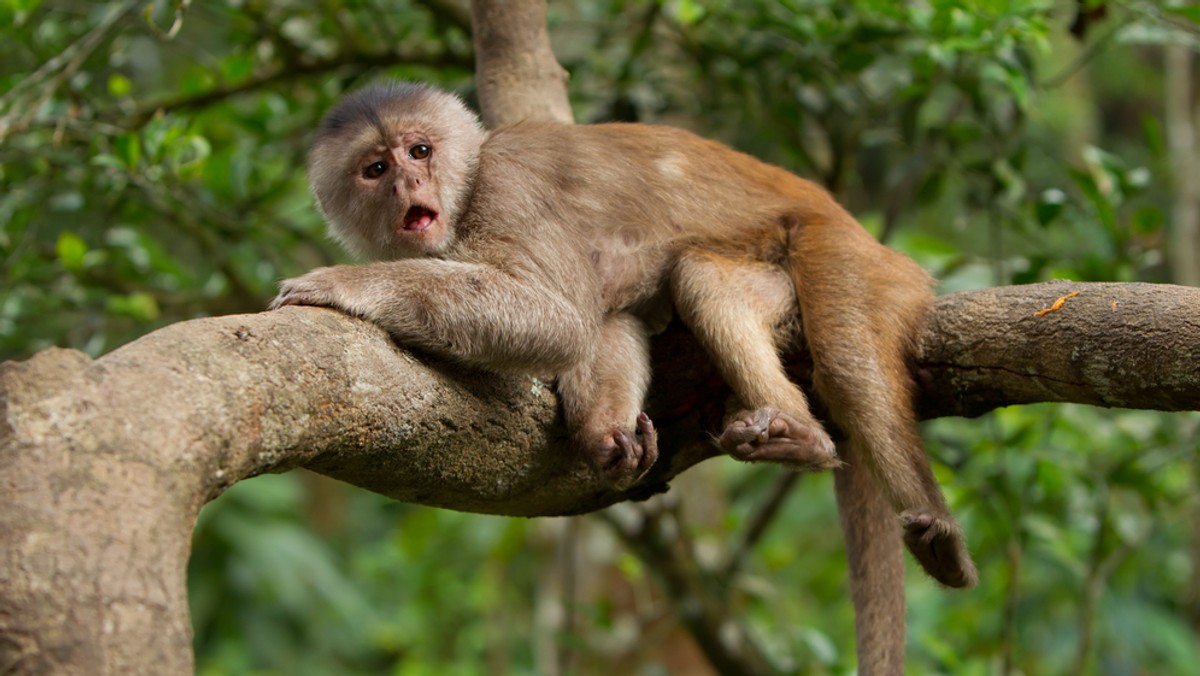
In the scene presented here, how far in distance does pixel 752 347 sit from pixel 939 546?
0.89 metres

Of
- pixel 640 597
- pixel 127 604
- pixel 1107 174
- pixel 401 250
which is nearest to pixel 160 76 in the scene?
pixel 640 597

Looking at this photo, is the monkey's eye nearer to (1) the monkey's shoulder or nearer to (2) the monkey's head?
(2) the monkey's head

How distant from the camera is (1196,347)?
279cm

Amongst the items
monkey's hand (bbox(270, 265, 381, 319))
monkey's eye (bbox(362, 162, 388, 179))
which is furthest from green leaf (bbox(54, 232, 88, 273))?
monkey's hand (bbox(270, 265, 381, 319))

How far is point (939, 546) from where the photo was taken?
11.5ft

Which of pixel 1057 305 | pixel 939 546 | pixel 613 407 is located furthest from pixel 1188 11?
pixel 613 407

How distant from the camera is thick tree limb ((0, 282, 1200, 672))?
1872 millimetres

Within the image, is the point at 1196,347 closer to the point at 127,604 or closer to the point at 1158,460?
the point at 127,604

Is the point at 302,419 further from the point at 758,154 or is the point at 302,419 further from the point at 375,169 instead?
the point at 758,154

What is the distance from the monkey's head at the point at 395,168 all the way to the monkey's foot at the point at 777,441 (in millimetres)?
1329

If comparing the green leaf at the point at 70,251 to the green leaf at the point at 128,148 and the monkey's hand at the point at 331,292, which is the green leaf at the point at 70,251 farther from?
the monkey's hand at the point at 331,292

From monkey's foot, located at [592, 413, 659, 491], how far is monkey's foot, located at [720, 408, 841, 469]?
25cm

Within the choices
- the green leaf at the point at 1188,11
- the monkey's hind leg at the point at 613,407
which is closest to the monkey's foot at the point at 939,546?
the monkey's hind leg at the point at 613,407

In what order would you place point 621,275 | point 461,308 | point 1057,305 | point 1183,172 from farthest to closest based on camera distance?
1. point 1183,172
2. point 621,275
3. point 461,308
4. point 1057,305
